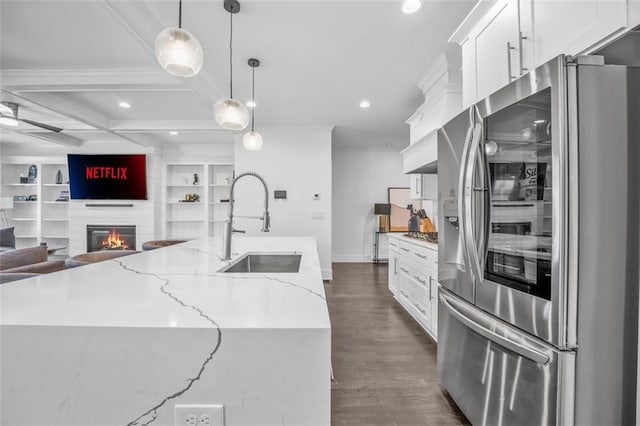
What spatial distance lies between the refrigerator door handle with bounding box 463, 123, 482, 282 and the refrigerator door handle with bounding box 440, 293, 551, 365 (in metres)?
0.22

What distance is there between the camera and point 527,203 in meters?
1.13

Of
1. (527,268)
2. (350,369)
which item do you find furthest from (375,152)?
(527,268)

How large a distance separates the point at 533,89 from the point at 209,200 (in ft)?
20.4

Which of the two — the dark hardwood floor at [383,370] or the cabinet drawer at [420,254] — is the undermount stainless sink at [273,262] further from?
the cabinet drawer at [420,254]

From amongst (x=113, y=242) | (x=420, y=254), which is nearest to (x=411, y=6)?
(x=420, y=254)

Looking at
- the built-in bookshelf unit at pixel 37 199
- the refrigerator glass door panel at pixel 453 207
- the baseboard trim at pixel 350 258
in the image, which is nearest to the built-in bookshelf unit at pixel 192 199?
the built-in bookshelf unit at pixel 37 199

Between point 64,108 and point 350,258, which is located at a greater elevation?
point 64,108

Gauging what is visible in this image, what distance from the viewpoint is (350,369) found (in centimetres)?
205

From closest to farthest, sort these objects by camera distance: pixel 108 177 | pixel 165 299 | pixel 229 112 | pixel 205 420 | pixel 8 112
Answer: pixel 205 420 < pixel 165 299 < pixel 229 112 < pixel 8 112 < pixel 108 177

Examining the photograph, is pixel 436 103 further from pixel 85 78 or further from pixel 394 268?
pixel 85 78

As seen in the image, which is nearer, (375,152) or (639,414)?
(639,414)

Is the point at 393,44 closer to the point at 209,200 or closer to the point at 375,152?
the point at 375,152

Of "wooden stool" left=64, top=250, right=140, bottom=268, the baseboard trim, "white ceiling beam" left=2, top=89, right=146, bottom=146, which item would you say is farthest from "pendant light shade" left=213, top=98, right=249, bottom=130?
the baseboard trim

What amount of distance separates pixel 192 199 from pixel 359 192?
384 centimetres
